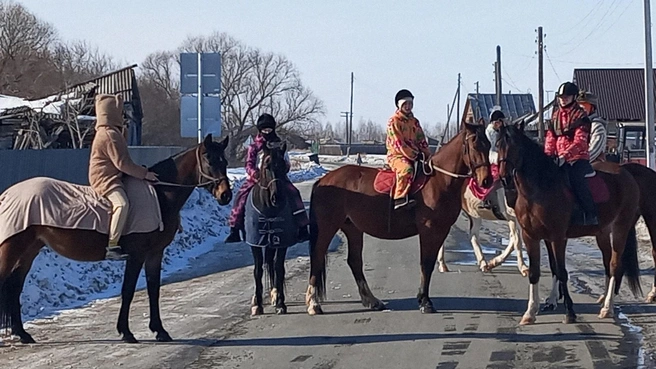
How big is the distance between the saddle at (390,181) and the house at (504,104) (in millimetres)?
56053

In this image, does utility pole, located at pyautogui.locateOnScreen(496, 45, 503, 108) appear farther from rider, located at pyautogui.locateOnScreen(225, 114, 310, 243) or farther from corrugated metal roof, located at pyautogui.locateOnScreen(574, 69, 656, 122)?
rider, located at pyautogui.locateOnScreen(225, 114, 310, 243)

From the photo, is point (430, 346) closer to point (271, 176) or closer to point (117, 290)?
point (271, 176)

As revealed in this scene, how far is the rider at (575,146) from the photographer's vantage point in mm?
9977

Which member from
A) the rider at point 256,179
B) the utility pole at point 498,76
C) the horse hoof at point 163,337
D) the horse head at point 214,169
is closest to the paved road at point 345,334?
the horse hoof at point 163,337

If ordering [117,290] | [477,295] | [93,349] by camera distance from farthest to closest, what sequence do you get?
[117,290], [477,295], [93,349]

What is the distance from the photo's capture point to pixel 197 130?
19.2 meters

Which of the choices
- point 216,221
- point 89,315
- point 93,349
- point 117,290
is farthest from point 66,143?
point 93,349

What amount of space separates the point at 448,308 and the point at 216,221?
1181 cm

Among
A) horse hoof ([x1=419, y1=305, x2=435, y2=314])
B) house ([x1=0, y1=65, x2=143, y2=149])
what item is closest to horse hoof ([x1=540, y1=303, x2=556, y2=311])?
horse hoof ([x1=419, y1=305, x2=435, y2=314])

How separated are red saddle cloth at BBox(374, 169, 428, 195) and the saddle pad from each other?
313cm

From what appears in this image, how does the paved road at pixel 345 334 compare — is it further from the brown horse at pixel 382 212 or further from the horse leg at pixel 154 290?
the brown horse at pixel 382 212

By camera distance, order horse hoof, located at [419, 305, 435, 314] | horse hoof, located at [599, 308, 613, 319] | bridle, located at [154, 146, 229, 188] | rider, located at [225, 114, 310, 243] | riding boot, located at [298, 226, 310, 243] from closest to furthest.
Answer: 1. bridle, located at [154, 146, 229, 188]
2. horse hoof, located at [599, 308, 613, 319]
3. horse hoof, located at [419, 305, 435, 314]
4. rider, located at [225, 114, 310, 243]
5. riding boot, located at [298, 226, 310, 243]

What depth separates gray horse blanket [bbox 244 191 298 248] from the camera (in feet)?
34.1

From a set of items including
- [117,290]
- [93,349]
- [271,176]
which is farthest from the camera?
[117,290]
